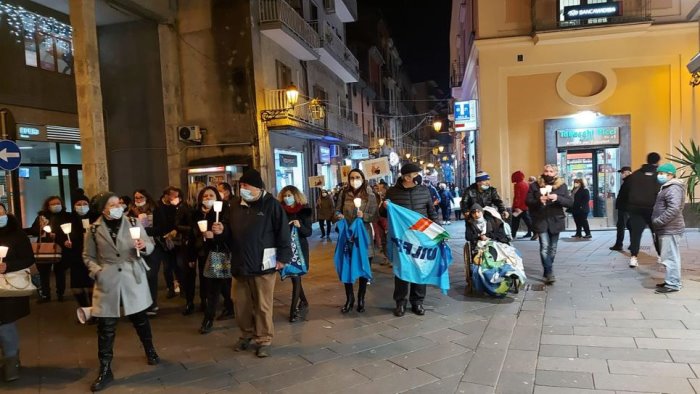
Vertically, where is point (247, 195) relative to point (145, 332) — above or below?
above

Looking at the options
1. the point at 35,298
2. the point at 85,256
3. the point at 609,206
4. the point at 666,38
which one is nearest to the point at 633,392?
the point at 85,256

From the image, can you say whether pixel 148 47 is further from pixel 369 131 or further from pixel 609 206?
pixel 369 131

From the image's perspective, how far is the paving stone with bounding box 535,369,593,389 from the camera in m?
3.95

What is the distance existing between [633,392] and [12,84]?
14354 mm

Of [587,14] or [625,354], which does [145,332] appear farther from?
[587,14]

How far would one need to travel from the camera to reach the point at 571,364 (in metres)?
4.34

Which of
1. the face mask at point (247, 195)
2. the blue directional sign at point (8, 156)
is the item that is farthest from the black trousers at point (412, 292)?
the blue directional sign at point (8, 156)

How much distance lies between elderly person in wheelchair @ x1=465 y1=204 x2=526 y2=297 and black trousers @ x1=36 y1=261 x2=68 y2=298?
6.58 meters

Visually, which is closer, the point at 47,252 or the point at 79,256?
the point at 79,256

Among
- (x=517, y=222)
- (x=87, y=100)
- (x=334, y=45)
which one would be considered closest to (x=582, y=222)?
(x=517, y=222)

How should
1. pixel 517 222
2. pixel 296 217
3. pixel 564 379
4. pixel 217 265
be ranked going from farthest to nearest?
pixel 517 222 → pixel 296 217 → pixel 217 265 → pixel 564 379

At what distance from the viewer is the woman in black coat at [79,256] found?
6.56 metres

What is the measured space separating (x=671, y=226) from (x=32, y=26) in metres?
15.4

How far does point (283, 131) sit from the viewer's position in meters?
17.2
